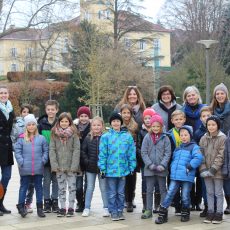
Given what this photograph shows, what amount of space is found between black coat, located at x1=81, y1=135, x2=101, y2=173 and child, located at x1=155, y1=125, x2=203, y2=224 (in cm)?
119

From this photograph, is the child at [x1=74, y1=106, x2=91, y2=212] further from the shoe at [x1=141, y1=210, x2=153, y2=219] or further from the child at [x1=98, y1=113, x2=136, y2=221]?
the shoe at [x1=141, y1=210, x2=153, y2=219]

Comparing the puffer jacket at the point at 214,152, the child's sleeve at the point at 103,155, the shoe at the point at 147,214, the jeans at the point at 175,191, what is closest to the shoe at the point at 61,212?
the child's sleeve at the point at 103,155

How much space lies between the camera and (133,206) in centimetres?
830

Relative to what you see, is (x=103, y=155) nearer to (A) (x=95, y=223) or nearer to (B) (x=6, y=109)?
(A) (x=95, y=223)

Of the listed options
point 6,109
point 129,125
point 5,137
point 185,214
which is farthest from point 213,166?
point 6,109

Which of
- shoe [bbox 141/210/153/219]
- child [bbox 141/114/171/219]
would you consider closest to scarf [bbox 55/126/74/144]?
child [bbox 141/114/171/219]

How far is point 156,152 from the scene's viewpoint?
24.3 ft

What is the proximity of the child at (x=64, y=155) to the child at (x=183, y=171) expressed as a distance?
1451 millimetres

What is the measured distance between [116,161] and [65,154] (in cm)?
83

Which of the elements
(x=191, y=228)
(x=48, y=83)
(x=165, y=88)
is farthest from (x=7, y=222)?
(x=48, y=83)

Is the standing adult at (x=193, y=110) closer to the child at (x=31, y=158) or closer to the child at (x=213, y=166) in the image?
the child at (x=213, y=166)

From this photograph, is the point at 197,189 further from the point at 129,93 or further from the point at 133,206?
the point at 129,93

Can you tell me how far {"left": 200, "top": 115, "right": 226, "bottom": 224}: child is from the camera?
7.16m

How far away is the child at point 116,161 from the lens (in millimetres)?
7387
